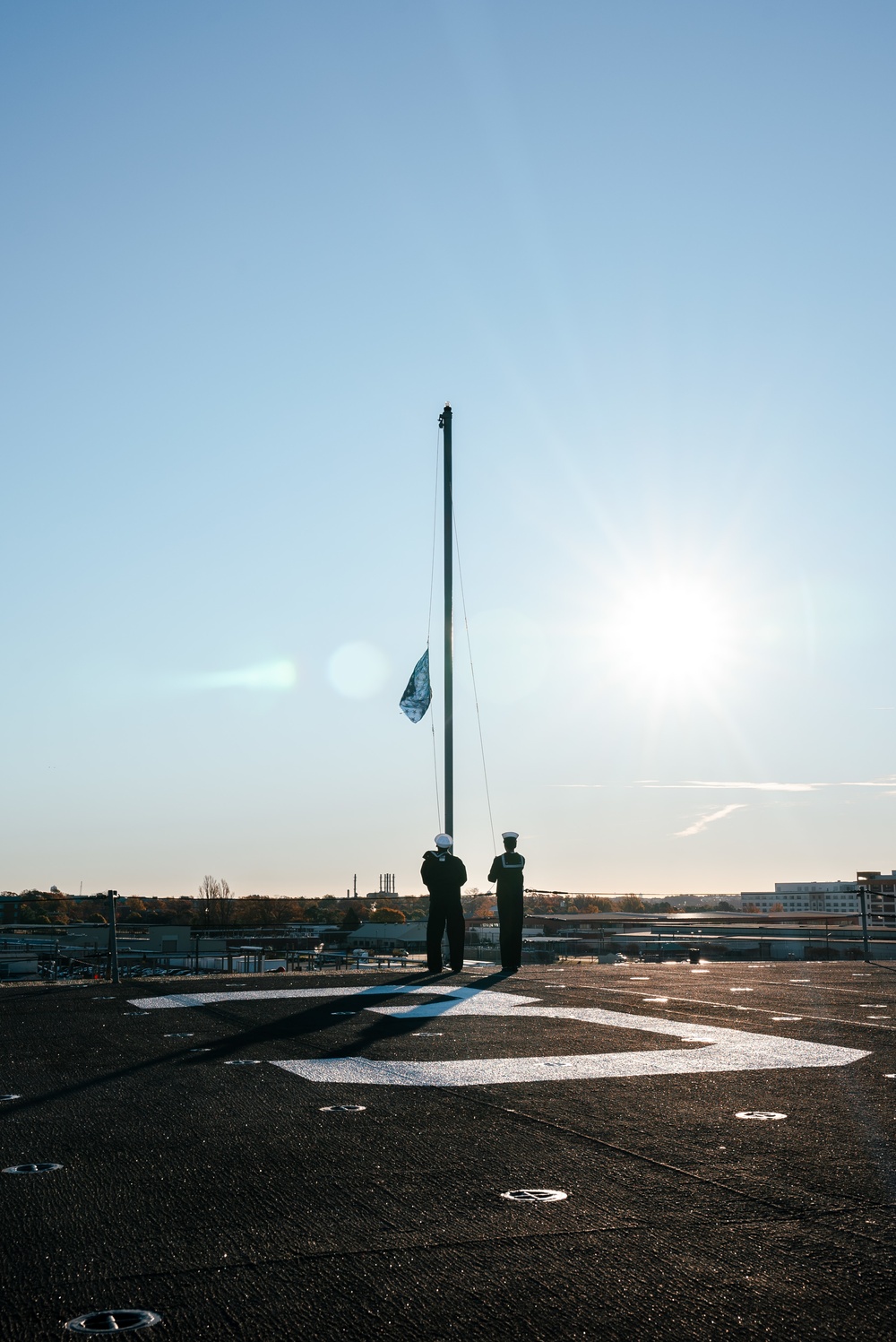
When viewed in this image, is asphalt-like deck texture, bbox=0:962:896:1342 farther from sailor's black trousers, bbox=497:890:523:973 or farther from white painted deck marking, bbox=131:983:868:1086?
sailor's black trousers, bbox=497:890:523:973

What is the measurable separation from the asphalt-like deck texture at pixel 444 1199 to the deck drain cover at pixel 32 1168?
0.30ft

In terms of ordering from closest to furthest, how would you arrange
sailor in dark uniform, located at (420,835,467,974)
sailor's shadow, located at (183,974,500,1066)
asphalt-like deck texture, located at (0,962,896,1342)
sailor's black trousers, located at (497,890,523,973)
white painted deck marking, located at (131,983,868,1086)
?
1. asphalt-like deck texture, located at (0,962,896,1342)
2. white painted deck marking, located at (131,983,868,1086)
3. sailor's shadow, located at (183,974,500,1066)
4. sailor in dark uniform, located at (420,835,467,974)
5. sailor's black trousers, located at (497,890,523,973)

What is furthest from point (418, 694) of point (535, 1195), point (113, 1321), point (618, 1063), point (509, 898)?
point (113, 1321)

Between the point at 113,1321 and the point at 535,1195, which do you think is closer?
the point at 113,1321

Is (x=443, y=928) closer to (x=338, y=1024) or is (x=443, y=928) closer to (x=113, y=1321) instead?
(x=338, y=1024)

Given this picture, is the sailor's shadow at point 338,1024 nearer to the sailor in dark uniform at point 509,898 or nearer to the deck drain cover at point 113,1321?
the sailor in dark uniform at point 509,898

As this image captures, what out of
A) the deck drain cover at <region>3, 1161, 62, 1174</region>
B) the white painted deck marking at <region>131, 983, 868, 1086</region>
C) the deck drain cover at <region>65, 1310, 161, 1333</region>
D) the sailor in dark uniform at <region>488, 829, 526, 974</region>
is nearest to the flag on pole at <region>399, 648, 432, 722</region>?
the sailor in dark uniform at <region>488, 829, 526, 974</region>

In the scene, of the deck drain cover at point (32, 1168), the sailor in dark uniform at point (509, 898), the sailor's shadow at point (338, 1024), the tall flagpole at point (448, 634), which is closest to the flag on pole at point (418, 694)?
the tall flagpole at point (448, 634)

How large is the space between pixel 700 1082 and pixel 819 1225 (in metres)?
2.68

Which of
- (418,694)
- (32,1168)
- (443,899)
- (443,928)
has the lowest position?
(32,1168)

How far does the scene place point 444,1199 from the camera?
3725 millimetres

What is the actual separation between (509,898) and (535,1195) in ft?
39.0

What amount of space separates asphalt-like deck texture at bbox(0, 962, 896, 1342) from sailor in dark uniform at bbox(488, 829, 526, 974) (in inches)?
312

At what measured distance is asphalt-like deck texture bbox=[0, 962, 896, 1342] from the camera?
9.00 feet
